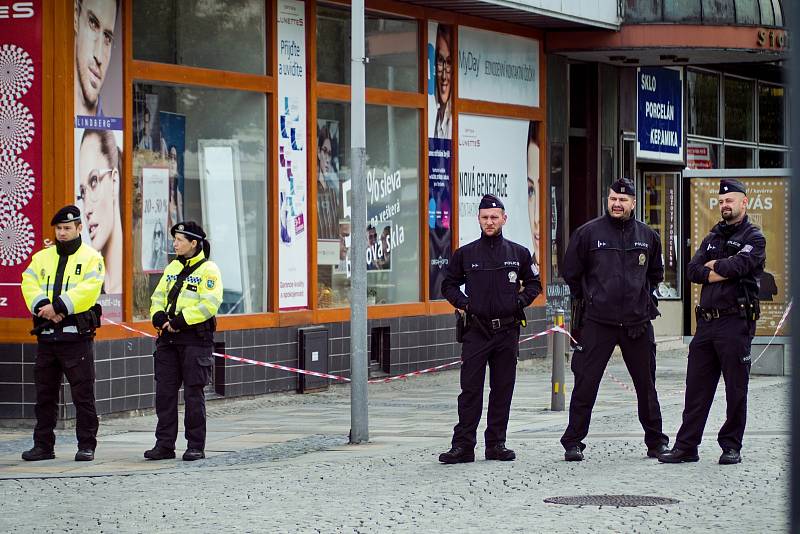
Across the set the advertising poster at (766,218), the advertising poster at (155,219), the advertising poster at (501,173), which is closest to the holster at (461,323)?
the advertising poster at (155,219)

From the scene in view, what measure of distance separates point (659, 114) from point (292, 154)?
9.24 meters

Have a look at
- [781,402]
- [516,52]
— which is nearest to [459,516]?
[781,402]

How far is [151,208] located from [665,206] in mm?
12250

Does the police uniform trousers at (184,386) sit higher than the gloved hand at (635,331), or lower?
lower

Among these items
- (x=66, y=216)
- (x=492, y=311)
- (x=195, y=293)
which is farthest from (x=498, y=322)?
(x=66, y=216)

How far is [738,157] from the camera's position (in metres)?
27.4

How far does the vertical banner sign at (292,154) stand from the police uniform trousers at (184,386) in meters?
4.70

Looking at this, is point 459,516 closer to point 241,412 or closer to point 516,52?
point 241,412

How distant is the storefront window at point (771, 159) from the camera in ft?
93.2

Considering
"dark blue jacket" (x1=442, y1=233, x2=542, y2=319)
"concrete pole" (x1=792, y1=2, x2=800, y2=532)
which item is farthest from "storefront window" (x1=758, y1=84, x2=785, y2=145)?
"concrete pole" (x1=792, y1=2, x2=800, y2=532)

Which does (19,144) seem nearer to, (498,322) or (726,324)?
(498,322)

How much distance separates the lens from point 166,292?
36.9ft

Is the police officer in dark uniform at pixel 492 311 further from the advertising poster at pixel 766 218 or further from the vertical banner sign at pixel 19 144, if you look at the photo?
the advertising poster at pixel 766 218

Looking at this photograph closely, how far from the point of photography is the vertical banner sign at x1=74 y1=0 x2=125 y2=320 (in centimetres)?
1342
